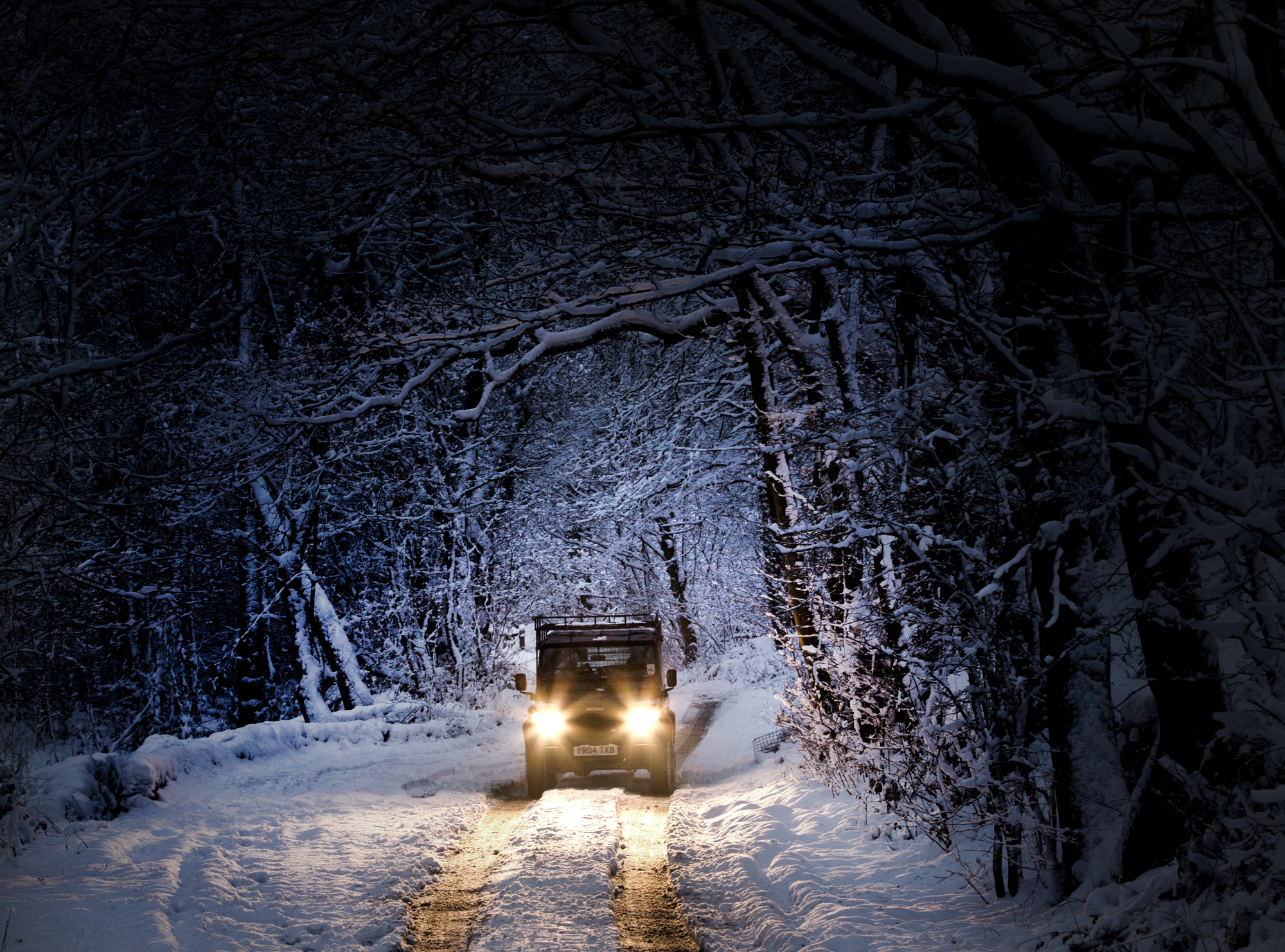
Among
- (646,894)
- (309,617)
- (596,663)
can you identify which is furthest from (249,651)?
(646,894)

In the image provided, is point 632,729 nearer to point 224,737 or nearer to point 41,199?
point 224,737

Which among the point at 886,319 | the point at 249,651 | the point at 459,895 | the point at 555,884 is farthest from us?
the point at 249,651

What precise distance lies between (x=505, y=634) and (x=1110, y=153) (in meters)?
17.9

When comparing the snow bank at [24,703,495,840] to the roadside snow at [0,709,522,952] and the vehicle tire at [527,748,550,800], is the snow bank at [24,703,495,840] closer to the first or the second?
the roadside snow at [0,709,522,952]

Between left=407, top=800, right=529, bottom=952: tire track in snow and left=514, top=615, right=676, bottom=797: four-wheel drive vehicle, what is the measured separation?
3.90ft

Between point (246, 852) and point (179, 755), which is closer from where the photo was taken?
point (246, 852)

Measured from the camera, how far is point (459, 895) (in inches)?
288

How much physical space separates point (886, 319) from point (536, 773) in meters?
7.51

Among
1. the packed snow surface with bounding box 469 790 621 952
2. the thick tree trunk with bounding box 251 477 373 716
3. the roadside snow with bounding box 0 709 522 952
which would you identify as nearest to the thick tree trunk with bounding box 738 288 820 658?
the packed snow surface with bounding box 469 790 621 952

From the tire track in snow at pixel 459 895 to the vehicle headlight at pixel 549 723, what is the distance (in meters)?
1.27

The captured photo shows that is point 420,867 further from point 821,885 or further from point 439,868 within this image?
point 821,885

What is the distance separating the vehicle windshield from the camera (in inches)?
465

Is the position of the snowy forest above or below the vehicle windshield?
Result: above

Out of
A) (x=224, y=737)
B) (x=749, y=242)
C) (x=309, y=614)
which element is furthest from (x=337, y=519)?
(x=749, y=242)
